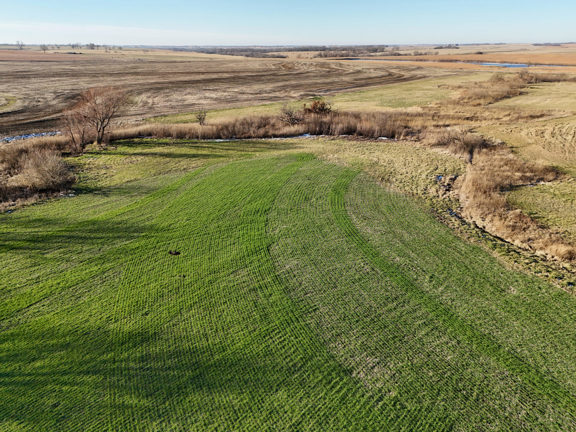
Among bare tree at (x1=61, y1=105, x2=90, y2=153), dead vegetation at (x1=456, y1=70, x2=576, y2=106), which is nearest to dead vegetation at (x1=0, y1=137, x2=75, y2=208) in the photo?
bare tree at (x1=61, y1=105, x2=90, y2=153)

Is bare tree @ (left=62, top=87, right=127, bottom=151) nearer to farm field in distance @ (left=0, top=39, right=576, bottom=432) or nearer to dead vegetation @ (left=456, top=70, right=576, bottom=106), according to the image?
Answer: farm field in distance @ (left=0, top=39, right=576, bottom=432)

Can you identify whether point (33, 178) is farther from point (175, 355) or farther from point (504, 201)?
point (504, 201)

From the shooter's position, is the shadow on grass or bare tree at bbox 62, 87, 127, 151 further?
bare tree at bbox 62, 87, 127, 151

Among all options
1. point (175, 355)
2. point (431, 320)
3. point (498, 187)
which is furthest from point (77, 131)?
point (498, 187)

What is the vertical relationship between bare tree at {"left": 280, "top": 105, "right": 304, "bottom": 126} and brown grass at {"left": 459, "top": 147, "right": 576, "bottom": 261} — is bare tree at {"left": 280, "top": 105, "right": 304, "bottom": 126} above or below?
above

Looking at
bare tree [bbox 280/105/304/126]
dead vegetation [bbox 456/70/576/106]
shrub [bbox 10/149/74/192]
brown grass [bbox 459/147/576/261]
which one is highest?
dead vegetation [bbox 456/70/576/106]
